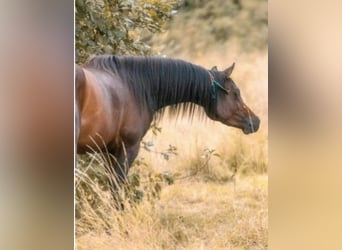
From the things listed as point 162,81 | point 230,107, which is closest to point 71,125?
point 162,81

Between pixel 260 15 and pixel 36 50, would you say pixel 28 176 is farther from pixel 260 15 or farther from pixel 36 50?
pixel 260 15

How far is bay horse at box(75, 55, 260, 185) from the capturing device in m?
2.01

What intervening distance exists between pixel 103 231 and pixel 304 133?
2.97ft

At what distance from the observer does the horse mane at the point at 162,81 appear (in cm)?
206

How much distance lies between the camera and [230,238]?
6.43 ft

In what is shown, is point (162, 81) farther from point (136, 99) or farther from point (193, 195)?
point (193, 195)

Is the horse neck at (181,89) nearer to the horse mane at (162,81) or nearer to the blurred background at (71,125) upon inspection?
the horse mane at (162,81)

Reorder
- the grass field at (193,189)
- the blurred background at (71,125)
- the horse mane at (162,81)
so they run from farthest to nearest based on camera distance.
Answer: the horse mane at (162,81), the grass field at (193,189), the blurred background at (71,125)

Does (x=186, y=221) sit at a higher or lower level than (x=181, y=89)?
lower

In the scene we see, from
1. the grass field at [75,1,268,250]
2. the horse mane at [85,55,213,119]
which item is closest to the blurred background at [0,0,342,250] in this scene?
the grass field at [75,1,268,250]

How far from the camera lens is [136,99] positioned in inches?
84.7

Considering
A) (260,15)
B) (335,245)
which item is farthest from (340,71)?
(335,245)

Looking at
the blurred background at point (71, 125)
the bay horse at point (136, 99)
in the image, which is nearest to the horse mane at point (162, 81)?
the bay horse at point (136, 99)

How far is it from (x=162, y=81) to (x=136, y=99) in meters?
0.15
